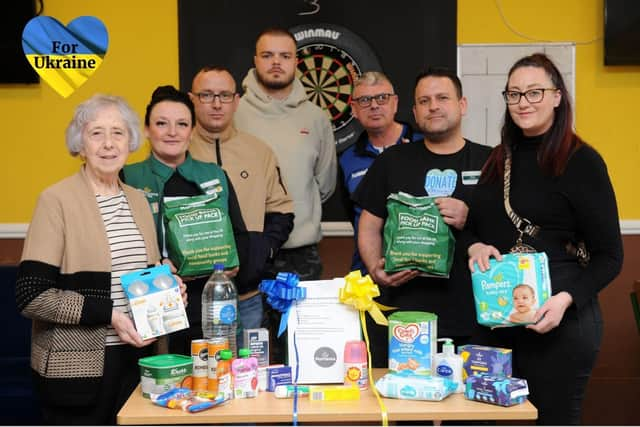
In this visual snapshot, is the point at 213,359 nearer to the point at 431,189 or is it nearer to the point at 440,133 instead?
the point at 431,189

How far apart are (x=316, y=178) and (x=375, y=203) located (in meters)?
0.83

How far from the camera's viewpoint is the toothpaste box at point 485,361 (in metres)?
2.29

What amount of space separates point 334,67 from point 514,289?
228 centimetres

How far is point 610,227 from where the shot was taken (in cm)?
238

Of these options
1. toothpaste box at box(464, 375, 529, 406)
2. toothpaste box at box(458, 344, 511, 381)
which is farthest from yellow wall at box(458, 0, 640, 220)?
toothpaste box at box(464, 375, 529, 406)

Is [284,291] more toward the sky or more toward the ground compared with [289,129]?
more toward the ground

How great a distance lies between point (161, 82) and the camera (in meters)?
4.28

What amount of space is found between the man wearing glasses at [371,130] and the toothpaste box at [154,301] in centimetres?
122

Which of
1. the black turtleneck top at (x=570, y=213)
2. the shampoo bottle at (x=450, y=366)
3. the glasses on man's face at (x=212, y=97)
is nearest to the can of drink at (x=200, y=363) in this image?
the shampoo bottle at (x=450, y=366)

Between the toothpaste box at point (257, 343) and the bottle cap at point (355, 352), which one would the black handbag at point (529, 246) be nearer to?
the bottle cap at point (355, 352)

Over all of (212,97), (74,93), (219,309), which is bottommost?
(219,309)

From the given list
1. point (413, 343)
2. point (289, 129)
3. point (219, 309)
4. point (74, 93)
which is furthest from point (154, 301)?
point (74, 93)

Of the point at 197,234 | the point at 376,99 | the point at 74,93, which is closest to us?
the point at 197,234

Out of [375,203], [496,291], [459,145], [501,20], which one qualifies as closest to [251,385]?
[496,291]
